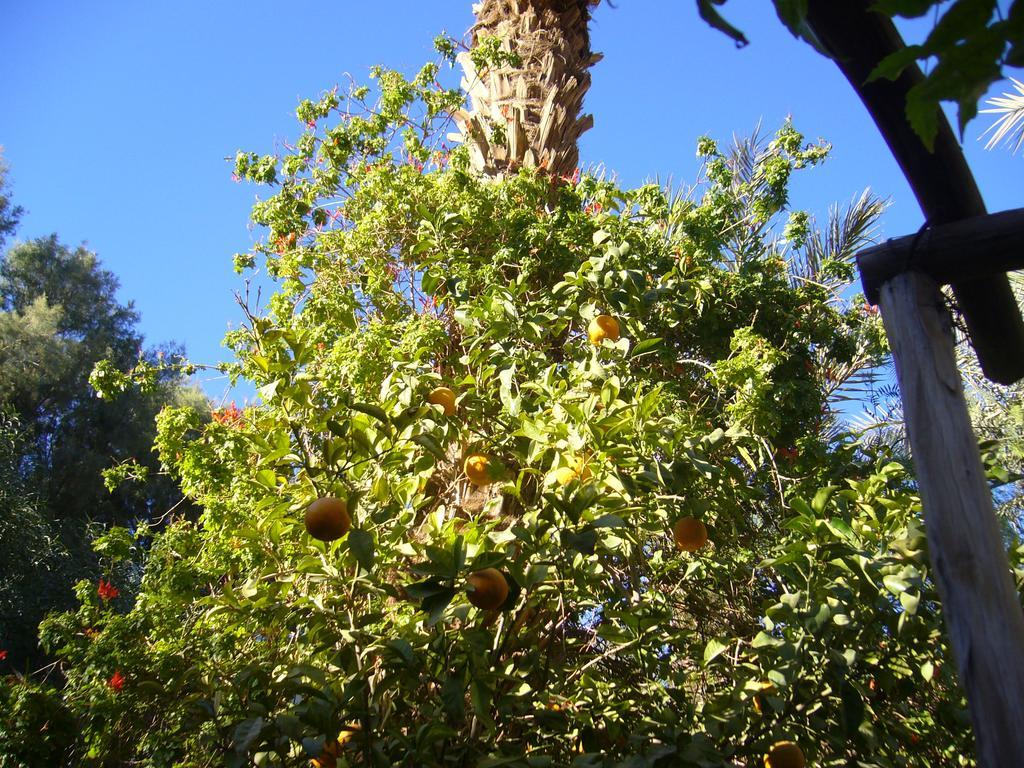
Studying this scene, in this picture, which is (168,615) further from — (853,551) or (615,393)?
(853,551)

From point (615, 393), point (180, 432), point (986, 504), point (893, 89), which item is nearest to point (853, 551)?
point (986, 504)

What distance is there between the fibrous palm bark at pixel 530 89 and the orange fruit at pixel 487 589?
3.11 metres

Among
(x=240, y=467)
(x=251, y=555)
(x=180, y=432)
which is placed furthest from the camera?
(x=180, y=432)

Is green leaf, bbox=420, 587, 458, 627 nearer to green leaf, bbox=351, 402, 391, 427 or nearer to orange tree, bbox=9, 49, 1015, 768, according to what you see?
orange tree, bbox=9, 49, 1015, 768

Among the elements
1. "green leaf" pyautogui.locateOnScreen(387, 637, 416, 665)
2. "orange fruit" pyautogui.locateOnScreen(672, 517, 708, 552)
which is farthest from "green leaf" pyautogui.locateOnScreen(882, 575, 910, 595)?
"green leaf" pyautogui.locateOnScreen(387, 637, 416, 665)

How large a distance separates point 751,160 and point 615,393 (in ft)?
17.5

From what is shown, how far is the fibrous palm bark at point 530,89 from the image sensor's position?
4723mm

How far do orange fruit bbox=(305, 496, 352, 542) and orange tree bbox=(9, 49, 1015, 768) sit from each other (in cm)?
1

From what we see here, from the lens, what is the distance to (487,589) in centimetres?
194

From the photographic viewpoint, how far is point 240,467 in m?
3.39

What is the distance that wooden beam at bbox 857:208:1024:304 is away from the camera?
1679 mm

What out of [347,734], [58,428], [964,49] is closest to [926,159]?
[964,49]

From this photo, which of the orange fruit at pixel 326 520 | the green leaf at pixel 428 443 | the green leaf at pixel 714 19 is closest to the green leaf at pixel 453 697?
the orange fruit at pixel 326 520

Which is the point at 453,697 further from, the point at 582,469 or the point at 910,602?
the point at 910,602
